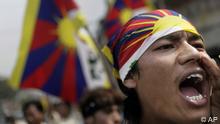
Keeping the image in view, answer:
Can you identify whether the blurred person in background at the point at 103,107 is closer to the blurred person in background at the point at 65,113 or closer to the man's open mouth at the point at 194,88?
the man's open mouth at the point at 194,88

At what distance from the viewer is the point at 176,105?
7.52ft

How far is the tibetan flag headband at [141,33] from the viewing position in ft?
8.14

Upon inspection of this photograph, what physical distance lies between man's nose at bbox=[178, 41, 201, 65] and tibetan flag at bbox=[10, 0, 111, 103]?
322 centimetres

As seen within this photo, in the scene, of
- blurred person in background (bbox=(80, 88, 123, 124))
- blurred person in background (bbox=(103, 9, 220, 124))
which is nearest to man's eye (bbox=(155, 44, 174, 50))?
blurred person in background (bbox=(103, 9, 220, 124))

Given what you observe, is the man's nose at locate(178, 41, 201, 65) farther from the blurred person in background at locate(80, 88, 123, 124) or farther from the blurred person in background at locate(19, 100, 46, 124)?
the blurred person in background at locate(19, 100, 46, 124)

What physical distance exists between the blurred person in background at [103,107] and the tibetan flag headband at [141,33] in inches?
51.2

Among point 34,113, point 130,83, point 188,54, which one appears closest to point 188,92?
point 188,54

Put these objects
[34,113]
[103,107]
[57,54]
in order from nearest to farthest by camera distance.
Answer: [103,107] → [34,113] → [57,54]

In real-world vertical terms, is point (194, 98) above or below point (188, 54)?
below

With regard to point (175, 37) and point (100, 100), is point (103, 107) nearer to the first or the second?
point (100, 100)

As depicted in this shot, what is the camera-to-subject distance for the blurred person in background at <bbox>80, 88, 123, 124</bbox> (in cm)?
401

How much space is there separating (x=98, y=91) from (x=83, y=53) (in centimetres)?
172

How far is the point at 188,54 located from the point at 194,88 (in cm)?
15

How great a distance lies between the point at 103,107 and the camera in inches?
159
